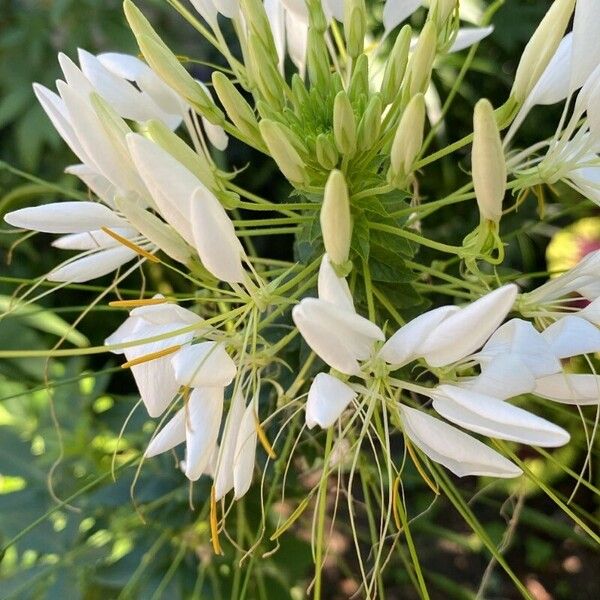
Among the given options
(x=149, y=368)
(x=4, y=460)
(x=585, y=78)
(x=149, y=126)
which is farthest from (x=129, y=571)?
(x=585, y=78)

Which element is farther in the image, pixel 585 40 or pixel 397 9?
pixel 397 9

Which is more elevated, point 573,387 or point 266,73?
point 266,73

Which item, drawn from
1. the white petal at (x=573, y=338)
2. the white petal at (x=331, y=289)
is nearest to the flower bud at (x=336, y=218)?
the white petal at (x=331, y=289)

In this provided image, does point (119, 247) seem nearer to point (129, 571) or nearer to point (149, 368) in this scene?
point (149, 368)

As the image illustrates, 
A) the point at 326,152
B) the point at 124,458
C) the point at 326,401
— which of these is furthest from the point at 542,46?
the point at 124,458

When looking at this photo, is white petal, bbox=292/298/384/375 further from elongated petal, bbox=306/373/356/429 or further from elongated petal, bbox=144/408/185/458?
elongated petal, bbox=144/408/185/458

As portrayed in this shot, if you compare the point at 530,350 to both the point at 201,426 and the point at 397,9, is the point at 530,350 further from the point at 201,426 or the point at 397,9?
the point at 397,9
